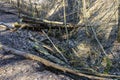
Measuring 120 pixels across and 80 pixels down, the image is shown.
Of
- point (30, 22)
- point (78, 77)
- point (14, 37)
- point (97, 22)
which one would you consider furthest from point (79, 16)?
point (78, 77)

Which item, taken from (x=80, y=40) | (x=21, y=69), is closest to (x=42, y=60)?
(x=21, y=69)

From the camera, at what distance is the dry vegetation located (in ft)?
30.6

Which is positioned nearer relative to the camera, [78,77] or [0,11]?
[78,77]

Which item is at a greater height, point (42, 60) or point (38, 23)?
point (38, 23)

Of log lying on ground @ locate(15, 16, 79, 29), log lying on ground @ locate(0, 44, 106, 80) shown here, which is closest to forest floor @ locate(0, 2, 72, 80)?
log lying on ground @ locate(0, 44, 106, 80)

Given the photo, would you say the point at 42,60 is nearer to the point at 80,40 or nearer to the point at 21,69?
the point at 21,69

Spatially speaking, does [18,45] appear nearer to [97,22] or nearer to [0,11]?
[97,22]

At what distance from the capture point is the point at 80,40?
41.0 feet

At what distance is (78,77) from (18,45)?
307 cm

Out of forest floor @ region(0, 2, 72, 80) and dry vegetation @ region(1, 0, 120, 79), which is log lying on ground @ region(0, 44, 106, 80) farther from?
forest floor @ region(0, 2, 72, 80)

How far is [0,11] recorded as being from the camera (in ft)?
55.0

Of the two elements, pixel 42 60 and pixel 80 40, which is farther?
pixel 80 40

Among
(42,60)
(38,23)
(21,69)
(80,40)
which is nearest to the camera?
(21,69)

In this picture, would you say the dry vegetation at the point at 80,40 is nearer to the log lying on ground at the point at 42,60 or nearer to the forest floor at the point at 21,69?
the log lying on ground at the point at 42,60
